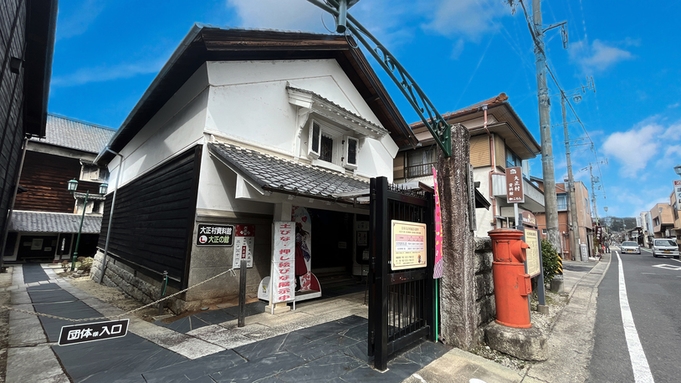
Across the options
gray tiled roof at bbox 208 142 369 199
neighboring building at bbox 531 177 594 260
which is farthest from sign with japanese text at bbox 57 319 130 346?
neighboring building at bbox 531 177 594 260

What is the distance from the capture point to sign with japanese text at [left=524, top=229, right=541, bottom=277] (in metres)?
6.44

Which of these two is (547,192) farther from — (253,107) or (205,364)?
(205,364)

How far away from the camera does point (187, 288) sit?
20.1ft

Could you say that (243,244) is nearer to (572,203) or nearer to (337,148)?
(337,148)

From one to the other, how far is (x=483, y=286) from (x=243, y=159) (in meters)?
5.49

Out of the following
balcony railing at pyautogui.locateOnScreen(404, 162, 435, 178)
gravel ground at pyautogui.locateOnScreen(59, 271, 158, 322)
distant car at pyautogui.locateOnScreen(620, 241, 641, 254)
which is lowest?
gravel ground at pyautogui.locateOnScreen(59, 271, 158, 322)

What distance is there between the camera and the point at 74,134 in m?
23.4

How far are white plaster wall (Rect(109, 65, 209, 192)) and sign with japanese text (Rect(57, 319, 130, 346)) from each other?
4.73 meters

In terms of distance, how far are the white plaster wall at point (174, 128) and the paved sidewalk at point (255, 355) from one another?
171 inches

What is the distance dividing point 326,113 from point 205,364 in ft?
23.6

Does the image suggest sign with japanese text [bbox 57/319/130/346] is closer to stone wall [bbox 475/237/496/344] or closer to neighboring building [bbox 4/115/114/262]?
stone wall [bbox 475/237/496/344]

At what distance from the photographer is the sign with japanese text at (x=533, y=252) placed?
21.1 ft

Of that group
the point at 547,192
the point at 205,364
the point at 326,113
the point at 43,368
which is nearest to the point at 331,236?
the point at 326,113

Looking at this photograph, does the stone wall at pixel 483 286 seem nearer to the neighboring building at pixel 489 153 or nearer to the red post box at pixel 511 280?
the red post box at pixel 511 280
